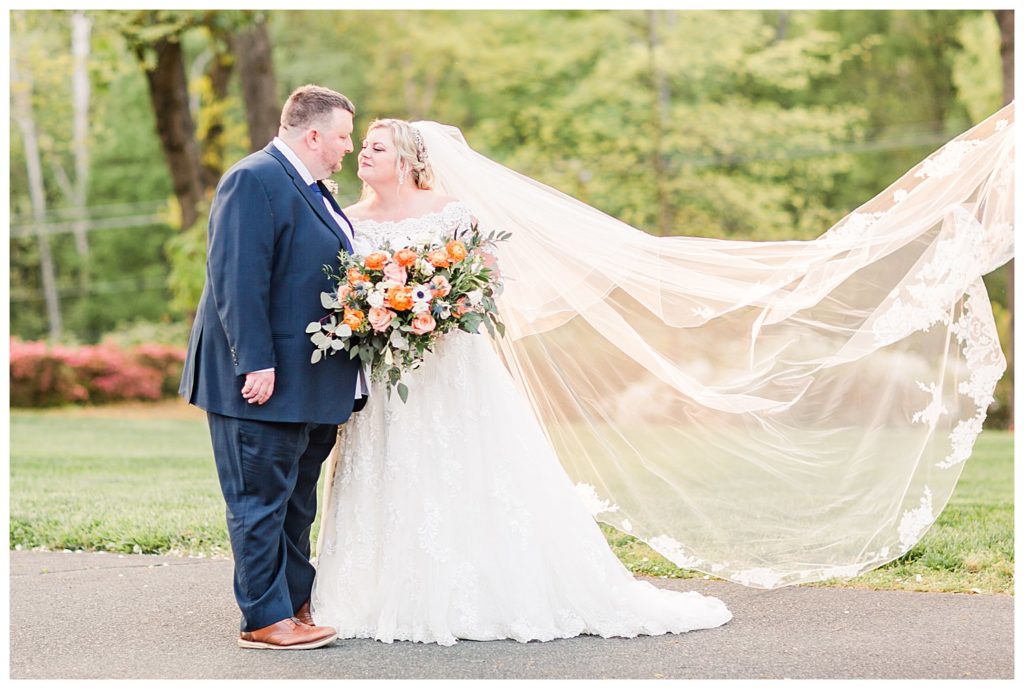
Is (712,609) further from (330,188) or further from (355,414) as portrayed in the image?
(330,188)

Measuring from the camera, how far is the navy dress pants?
4707 mm

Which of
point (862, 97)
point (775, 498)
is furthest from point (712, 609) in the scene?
point (862, 97)

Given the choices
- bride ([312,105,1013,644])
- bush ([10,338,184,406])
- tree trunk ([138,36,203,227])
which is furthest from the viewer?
bush ([10,338,184,406])

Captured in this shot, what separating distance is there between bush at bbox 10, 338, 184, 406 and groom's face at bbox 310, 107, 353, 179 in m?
14.6

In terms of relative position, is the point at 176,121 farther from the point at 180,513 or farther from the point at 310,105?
the point at 310,105

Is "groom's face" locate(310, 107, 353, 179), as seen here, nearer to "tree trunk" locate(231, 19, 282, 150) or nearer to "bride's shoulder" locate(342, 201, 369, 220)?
"bride's shoulder" locate(342, 201, 369, 220)

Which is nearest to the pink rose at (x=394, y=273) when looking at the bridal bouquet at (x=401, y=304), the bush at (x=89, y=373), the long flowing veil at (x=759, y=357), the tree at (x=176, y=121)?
the bridal bouquet at (x=401, y=304)

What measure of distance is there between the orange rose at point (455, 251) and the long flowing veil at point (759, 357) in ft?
2.12

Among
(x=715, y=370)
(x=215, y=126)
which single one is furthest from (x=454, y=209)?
(x=215, y=126)

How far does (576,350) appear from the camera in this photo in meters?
5.66

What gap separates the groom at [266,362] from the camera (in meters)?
4.61

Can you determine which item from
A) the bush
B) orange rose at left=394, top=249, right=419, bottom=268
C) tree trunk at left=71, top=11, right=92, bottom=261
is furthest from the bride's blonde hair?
tree trunk at left=71, top=11, right=92, bottom=261

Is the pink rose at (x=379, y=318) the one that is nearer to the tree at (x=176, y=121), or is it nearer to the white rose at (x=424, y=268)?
the white rose at (x=424, y=268)

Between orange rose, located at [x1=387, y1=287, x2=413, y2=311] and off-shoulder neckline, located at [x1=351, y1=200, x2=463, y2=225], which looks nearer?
orange rose, located at [x1=387, y1=287, x2=413, y2=311]
